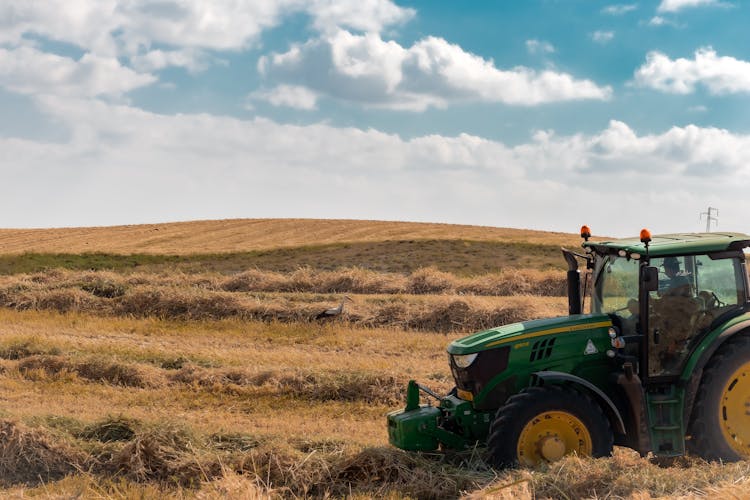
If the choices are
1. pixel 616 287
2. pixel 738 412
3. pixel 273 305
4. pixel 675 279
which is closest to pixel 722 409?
pixel 738 412

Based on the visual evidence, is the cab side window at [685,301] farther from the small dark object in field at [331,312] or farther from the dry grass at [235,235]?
the dry grass at [235,235]

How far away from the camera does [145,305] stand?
2134 centimetres

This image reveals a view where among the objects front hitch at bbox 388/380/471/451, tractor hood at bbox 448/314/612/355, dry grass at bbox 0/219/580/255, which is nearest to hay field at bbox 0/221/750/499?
front hitch at bbox 388/380/471/451

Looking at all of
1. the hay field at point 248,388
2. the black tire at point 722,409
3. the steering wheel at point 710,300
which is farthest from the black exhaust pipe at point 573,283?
the hay field at point 248,388

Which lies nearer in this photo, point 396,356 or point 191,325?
point 396,356

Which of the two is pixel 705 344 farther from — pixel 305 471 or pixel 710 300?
pixel 305 471

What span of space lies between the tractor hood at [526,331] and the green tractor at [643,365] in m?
0.01

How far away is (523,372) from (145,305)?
15703mm

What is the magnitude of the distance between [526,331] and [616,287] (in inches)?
46.4

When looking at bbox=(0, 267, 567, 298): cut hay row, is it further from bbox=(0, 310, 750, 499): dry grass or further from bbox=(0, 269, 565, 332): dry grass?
bbox=(0, 310, 750, 499): dry grass

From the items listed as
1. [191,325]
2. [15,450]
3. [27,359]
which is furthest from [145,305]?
[15,450]

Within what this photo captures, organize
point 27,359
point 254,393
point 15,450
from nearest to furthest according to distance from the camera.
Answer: point 15,450
point 254,393
point 27,359

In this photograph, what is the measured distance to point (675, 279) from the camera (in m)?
7.90

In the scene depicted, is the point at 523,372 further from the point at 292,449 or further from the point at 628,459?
the point at 292,449
